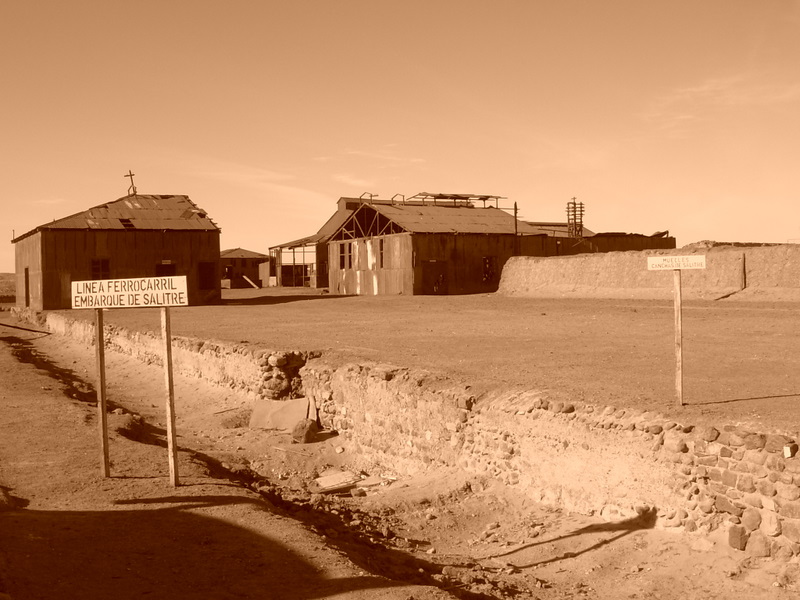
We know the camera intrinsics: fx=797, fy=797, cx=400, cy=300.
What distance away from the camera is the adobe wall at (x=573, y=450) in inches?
250

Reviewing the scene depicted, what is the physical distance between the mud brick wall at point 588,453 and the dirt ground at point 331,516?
0.22 meters

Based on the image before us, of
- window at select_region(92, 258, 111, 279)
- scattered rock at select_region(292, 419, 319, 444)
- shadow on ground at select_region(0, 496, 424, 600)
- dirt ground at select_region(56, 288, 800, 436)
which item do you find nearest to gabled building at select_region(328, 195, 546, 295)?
dirt ground at select_region(56, 288, 800, 436)

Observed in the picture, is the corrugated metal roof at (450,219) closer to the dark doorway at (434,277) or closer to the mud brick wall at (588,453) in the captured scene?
the dark doorway at (434,277)

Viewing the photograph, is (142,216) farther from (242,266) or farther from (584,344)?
(242,266)

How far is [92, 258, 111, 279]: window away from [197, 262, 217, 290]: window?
4.06 meters

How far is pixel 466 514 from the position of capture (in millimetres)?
8883

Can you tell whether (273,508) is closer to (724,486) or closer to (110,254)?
(724,486)

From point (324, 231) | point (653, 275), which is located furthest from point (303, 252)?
point (653, 275)

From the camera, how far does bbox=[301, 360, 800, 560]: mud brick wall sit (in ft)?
20.8

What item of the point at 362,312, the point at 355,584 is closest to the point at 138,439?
the point at 355,584

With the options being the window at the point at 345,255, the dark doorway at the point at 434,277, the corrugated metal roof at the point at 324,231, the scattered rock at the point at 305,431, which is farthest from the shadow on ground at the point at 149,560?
the corrugated metal roof at the point at 324,231

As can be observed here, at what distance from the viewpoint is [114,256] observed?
1398 inches

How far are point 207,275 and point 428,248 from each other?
10497 mm

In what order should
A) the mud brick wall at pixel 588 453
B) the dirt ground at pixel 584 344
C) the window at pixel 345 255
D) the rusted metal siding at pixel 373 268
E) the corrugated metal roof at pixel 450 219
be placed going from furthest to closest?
the window at pixel 345 255
the corrugated metal roof at pixel 450 219
the rusted metal siding at pixel 373 268
the dirt ground at pixel 584 344
the mud brick wall at pixel 588 453
